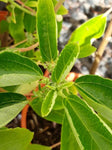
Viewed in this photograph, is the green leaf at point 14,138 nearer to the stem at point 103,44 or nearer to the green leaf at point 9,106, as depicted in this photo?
the green leaf at point 9,106

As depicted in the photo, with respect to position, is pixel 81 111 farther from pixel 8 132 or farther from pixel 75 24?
pixel 75 24

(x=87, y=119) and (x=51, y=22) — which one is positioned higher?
(x=51, y=22)

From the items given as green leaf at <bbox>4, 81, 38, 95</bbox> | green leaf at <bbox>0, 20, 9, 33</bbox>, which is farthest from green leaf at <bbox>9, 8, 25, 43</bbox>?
green leaf at <bbox>4, 81, 38, 95</bbox>

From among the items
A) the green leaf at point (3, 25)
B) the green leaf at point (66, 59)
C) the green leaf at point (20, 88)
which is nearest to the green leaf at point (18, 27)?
the green leaf at point (3, 25)

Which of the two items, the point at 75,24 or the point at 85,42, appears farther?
the point at 75,24

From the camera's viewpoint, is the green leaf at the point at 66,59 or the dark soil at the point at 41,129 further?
the dark soil at the point at 41,129

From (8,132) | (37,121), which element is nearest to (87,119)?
(8,132)

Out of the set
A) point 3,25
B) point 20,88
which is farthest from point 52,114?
point 3,25
